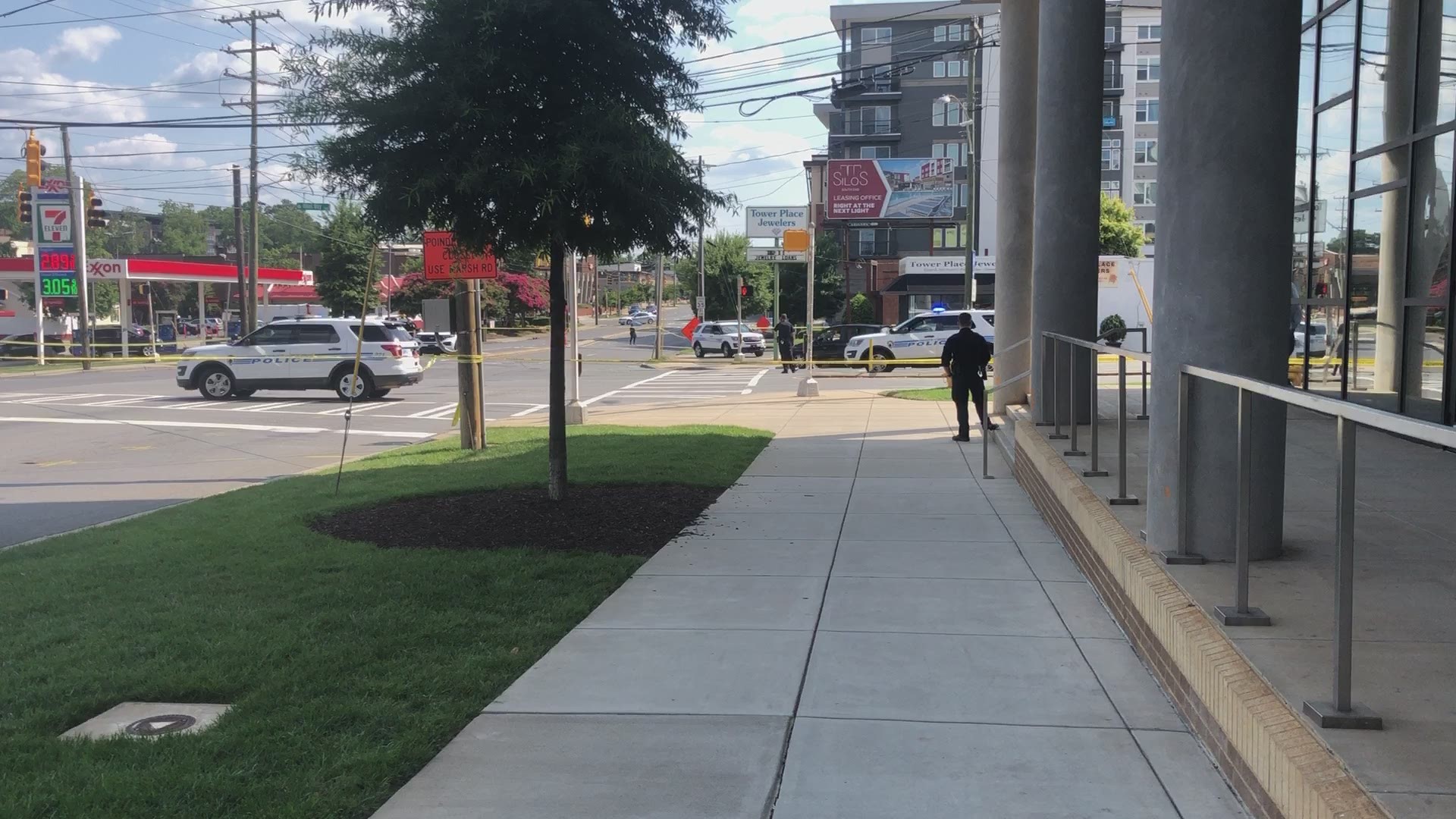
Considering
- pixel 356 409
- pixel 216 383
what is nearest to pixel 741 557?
pixel 356 409

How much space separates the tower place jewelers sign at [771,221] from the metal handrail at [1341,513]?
4287 centimetres

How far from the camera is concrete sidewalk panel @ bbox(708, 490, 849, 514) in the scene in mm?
10719

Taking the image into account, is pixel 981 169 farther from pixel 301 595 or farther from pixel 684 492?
pixel 301 595

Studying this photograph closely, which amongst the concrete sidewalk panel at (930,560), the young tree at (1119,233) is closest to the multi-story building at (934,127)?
the young tree at (1119,233)

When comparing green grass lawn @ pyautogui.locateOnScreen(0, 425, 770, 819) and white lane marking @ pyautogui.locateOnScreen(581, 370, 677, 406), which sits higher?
green grass lawn @ pyautogui.locateOnScreen(0, 425, 770, 819)

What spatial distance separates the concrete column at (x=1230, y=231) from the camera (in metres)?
5.67

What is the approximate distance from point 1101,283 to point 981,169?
97.0ft

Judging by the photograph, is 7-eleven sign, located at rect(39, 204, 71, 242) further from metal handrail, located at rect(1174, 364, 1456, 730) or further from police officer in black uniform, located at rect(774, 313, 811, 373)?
metal handrail, located at rect(1174, 364, 1456, 730)

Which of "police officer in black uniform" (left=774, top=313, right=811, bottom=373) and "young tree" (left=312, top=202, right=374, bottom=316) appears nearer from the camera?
"police officer in black uniform" (left=774, top=313, right=811, bottom=373)

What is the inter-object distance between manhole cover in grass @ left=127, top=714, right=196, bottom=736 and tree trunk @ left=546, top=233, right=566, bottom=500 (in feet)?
15.3

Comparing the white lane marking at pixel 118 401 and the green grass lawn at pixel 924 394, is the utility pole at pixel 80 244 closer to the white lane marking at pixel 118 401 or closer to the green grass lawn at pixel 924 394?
the white lane marking at pixel 118 401

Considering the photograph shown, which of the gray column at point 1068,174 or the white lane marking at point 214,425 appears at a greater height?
the gray column at point 1068,174

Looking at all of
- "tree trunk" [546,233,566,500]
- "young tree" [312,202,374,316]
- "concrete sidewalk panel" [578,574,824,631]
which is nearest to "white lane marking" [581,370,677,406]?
"tree trunk" [546,233,566,500]

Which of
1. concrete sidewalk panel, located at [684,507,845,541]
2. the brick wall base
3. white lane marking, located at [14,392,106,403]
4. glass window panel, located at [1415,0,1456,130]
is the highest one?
glass window panel, located at [1415,0,1456,130]
